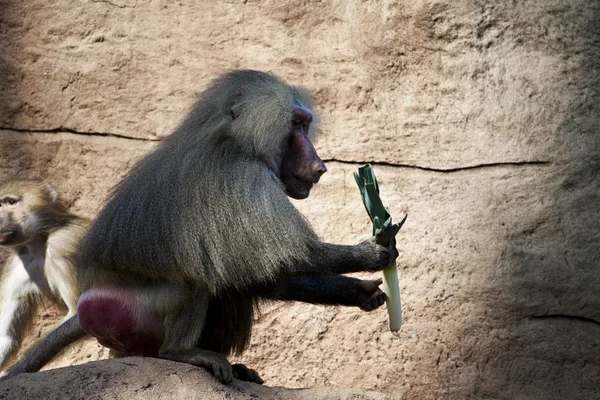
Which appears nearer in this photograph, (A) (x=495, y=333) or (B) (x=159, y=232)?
(B) (x=159, y=232)

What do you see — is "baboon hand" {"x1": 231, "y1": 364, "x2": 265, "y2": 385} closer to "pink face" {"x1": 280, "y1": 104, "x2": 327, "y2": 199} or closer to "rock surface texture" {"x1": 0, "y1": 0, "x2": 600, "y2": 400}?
"pink face" {"x1": 280, "y1": 104, "x2": 327, "y2": 199}

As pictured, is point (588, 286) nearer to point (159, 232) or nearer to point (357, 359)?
point (357, 359)

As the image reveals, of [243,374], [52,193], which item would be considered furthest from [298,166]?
[52,193]

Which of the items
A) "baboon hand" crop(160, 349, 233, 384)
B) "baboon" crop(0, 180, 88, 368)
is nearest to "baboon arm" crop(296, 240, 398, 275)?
"baboon hand" crop(160, 349, 233, 384)

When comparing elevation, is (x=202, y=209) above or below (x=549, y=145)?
below

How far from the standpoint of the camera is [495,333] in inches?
211

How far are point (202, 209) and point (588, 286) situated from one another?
237 centimetres

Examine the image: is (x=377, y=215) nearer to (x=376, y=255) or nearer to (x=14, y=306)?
(x=376, y=255)

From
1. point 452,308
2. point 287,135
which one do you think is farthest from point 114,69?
point 452,308

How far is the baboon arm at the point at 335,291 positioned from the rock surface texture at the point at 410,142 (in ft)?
2.98

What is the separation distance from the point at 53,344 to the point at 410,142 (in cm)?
228

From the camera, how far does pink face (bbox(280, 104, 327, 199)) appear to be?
444cm

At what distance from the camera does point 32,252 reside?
5656 millimetres

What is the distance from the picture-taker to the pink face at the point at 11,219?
5.55 m
